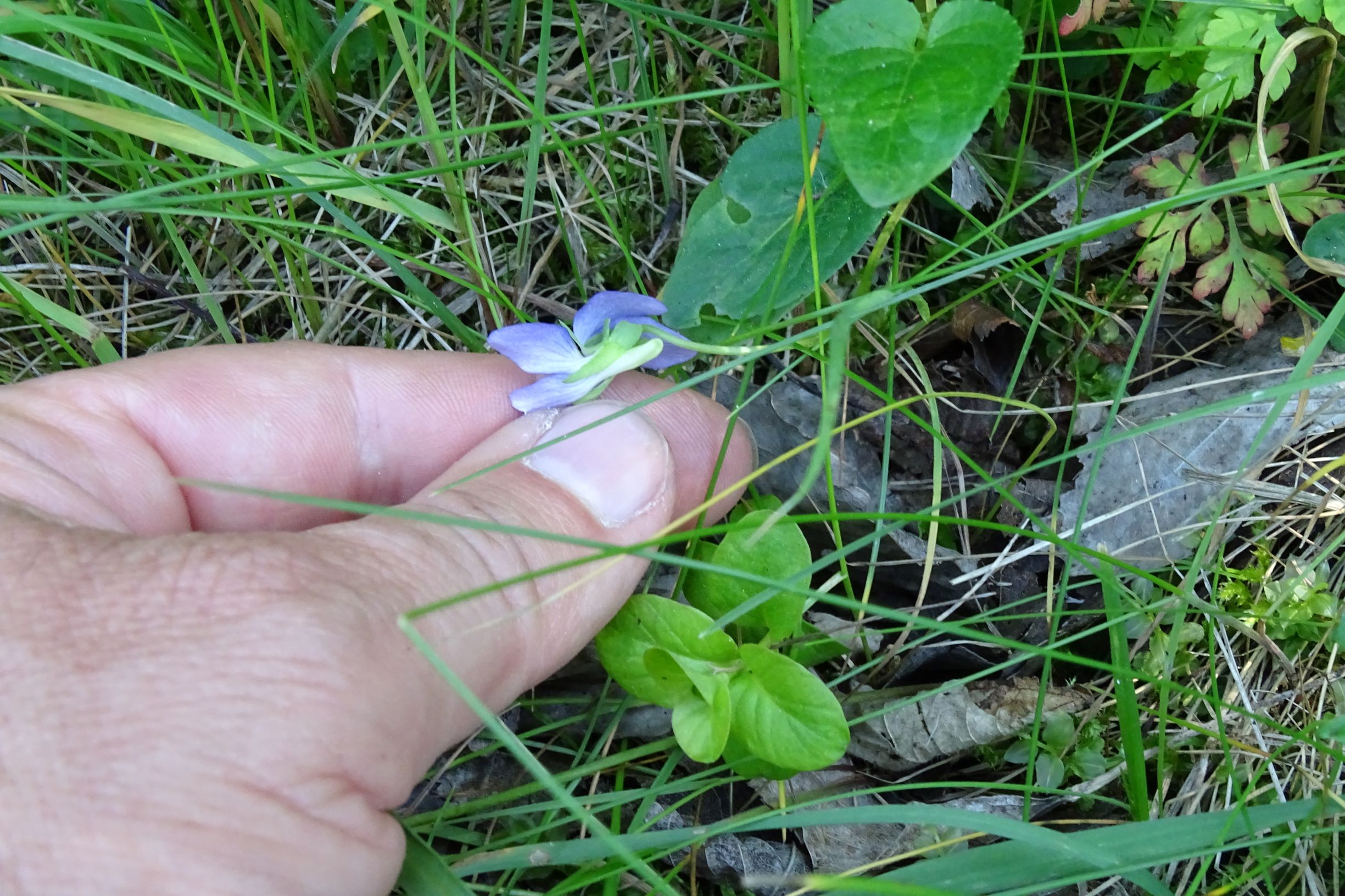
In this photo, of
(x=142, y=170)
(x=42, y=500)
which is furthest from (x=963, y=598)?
(x=142, y=170)

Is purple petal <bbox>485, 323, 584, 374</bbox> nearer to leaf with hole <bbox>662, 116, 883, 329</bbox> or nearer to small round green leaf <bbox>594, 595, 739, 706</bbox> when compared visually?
leaf with hole <bbox>662, 116, 883, 329</bbox>

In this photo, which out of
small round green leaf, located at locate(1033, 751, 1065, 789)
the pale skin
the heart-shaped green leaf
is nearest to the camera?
the pale skin

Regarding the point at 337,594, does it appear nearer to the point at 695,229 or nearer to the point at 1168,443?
the point at 695,229

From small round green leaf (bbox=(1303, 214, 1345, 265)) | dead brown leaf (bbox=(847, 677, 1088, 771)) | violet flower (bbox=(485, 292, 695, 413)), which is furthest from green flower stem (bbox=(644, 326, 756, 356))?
small round green leaf (bbox=(1303, 214, 1345, 265))

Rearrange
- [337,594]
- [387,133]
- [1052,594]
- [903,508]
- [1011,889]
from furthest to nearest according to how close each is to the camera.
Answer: [387,133] < [903,508] < [1052,594] < [1011,889] < [337,594]

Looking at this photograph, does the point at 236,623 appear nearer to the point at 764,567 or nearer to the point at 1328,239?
the point at 764,567

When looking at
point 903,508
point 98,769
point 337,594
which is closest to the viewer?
point 98,769

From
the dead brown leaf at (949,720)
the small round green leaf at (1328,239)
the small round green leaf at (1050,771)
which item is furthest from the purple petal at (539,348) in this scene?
the small round green leaf at (1328,239)
